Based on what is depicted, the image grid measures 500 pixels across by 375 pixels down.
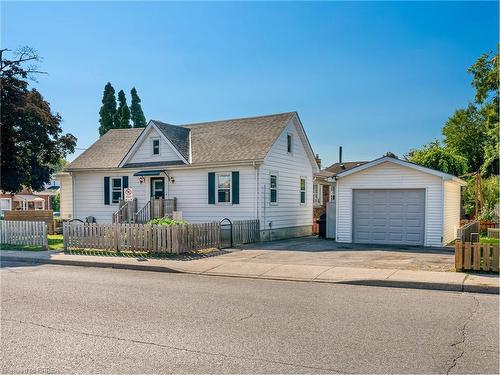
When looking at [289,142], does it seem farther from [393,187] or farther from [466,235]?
[466,235]

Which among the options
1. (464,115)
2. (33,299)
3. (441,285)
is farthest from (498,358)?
(464,115)

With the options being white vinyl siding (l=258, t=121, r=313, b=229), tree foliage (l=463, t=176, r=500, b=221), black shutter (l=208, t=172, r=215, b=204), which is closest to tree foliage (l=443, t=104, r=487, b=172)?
tree foliage (l=463, t=176, r=500, b=221)

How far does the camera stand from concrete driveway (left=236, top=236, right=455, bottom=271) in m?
13.0

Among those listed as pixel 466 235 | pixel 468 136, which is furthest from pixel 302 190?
pixel 468 136

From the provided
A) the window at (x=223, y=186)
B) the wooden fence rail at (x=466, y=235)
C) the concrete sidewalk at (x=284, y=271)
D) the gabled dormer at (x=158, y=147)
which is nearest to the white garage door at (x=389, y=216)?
the wooden fence rail at (x=466, y=235)

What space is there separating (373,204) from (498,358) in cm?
1425

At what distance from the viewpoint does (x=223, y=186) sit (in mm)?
22047

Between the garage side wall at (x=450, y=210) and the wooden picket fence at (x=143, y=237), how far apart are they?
9439 millimetres

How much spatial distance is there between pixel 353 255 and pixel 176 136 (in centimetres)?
1279

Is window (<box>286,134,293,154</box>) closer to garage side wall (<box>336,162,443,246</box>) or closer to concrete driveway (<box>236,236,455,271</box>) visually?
garage side wall (<box>336,162,443,246</box>)

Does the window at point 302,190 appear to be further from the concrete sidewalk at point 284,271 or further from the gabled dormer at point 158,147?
the concrete sidewalk at point 284,271

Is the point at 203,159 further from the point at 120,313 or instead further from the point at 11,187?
the point at 120,313

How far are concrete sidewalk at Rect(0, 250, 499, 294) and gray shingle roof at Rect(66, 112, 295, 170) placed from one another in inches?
282

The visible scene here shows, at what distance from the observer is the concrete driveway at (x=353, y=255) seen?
13.0 metres
